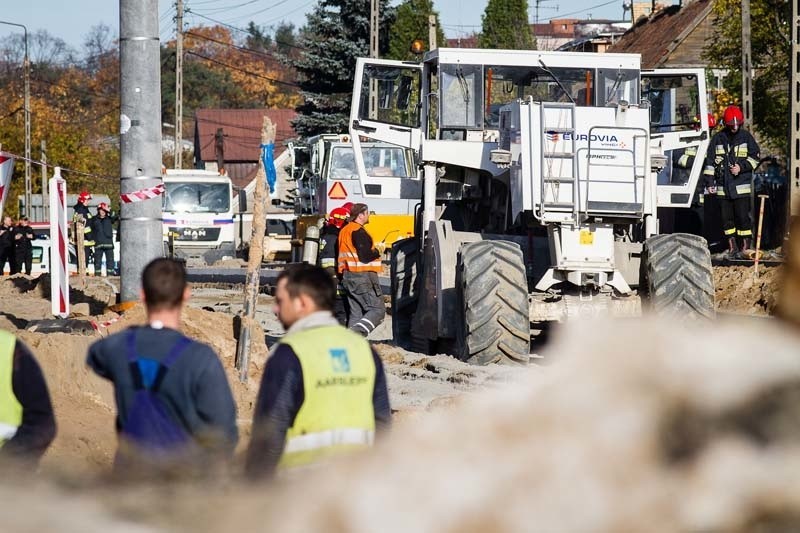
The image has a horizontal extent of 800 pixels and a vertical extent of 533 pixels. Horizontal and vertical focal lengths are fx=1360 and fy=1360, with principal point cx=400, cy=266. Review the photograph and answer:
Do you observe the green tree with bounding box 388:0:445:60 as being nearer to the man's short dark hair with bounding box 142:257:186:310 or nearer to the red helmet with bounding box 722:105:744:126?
the red helmet with bounding box 722:105:744:126

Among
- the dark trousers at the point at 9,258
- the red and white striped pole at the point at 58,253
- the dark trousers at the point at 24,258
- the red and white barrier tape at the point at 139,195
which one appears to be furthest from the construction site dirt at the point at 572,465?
the dark trousers at the point at 24,258

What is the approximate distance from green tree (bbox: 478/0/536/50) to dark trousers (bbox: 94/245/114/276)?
1525 inches

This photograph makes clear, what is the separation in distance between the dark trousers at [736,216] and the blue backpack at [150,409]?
14960mm

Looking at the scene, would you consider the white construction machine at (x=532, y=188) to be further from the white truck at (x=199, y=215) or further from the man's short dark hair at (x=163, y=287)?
the white truck at (x=199, y=215)

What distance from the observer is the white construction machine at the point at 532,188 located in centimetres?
1235

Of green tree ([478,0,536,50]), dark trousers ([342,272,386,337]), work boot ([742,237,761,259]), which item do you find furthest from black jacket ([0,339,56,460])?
green tree ([478,0,536,50])

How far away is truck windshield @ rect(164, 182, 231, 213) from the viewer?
39062 millimetres

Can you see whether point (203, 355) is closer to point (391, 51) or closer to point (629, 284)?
point (629, 284)

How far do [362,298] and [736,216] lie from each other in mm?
6344

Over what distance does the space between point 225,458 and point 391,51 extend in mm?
53763

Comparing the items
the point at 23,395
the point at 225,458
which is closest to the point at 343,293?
the point at 23,395

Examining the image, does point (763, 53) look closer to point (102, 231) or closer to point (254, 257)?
point (102, 231)

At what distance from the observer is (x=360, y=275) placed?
1530 cm

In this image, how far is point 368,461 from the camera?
7.55 feet
